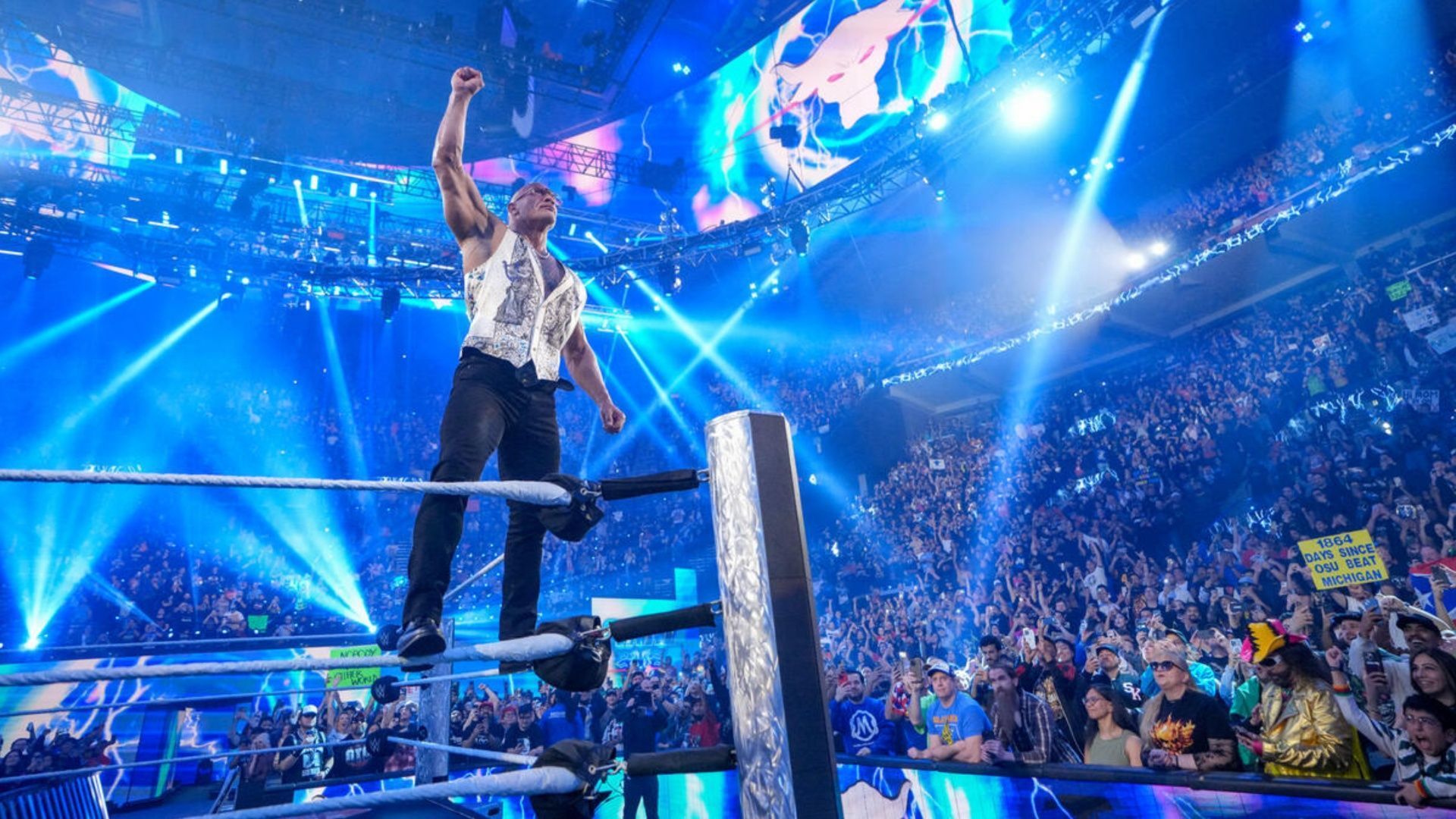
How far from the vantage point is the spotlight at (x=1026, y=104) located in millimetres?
8148

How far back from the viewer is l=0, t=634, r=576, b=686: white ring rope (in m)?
0.86

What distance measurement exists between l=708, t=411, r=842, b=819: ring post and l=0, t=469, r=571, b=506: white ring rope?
12.1 inches

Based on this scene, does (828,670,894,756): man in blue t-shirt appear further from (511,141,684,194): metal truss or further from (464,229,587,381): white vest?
(511,141,684,194): metal truss

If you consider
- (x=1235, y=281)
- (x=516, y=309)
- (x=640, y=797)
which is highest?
(x=1235, y=281)

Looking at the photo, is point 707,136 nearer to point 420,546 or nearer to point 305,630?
point 305,630

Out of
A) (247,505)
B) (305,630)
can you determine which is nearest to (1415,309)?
(305,630)

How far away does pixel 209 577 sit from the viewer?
460 inches

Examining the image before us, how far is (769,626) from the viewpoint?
1110 mm

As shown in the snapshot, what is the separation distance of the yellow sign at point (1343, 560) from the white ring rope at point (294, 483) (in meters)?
6.10

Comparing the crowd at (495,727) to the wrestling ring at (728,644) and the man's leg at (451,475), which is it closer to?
the man's leg at (451,475)

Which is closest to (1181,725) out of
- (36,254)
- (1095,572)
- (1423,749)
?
(1423,749)

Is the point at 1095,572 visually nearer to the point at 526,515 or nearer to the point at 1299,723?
the point at 1299,723

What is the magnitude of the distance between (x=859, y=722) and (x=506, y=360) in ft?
15.6

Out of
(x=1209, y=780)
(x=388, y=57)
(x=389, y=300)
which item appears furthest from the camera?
(x=389, y=300)
